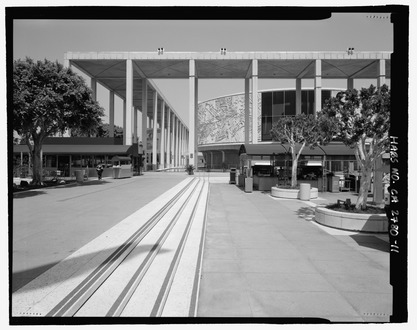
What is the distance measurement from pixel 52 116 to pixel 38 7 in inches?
662

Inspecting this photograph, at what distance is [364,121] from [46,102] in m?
17.6

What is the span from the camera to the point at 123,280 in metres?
4.11

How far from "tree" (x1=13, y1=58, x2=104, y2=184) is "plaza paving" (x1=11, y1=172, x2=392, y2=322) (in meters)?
9.51

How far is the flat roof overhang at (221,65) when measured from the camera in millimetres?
38281

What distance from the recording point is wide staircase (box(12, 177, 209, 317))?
334 cm

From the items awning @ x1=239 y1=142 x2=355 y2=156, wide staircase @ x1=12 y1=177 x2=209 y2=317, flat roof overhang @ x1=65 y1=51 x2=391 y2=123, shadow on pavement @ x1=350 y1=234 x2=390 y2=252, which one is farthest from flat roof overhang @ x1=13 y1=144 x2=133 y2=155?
shadow on pavement @ x1=350 y1=234 x2=390 y2=252

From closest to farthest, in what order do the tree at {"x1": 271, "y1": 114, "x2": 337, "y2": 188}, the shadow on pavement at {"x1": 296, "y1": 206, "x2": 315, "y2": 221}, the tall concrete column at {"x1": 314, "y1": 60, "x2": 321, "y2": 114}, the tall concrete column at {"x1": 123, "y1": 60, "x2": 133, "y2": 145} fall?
the shadow on pavement at {"x1": 296, "y1": 206, "x2": 315, "y2": 221}
the tree at {"x1": 271, "y1": 114, "x2": 337, "y2": 188}
the tall concrete column at {"x1": 314, "y1": 60, "x2": 321, "y2": 114}
the tall concrete column at {"x1": 123, "y1": 60, "x2": 133, "y2": 145}

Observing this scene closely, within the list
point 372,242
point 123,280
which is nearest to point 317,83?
point 372,242

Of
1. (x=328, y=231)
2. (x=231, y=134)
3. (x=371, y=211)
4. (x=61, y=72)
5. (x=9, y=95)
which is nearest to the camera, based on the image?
(x=9, y=95)

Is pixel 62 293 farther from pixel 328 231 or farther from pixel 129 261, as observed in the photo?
pixel 328 231

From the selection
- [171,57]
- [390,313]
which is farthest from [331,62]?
[390,313]

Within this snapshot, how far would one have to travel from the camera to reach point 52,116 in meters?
16.8

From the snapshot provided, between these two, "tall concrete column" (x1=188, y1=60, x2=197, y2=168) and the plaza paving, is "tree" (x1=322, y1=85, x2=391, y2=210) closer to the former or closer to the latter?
the plaza paving

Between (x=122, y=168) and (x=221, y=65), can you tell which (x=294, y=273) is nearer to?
(x=122, y=168)
